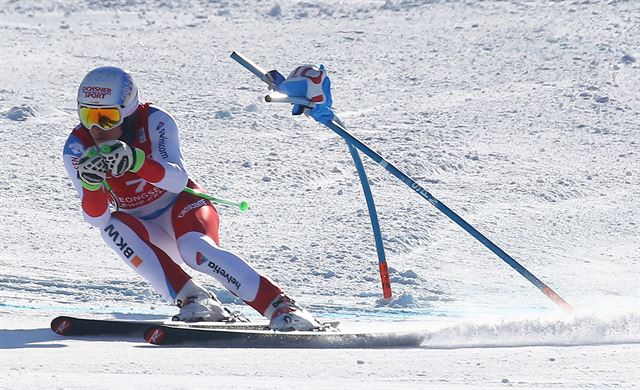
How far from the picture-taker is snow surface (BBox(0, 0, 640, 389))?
4.95 meters

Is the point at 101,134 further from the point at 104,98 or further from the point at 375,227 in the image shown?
the point at 375,227

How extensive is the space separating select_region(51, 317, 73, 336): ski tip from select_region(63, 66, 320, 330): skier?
14.6 inches

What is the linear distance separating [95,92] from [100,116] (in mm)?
101

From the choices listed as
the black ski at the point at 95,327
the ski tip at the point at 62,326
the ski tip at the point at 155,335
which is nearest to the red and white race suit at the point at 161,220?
the black ski at the point at 95,327

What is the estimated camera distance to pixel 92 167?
547 centimetres

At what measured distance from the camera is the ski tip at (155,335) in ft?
A: 17.1

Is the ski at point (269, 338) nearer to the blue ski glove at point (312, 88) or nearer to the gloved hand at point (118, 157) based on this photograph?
the gloved hand at point (118, 157)

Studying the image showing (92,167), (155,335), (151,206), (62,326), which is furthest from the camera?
(151,206)

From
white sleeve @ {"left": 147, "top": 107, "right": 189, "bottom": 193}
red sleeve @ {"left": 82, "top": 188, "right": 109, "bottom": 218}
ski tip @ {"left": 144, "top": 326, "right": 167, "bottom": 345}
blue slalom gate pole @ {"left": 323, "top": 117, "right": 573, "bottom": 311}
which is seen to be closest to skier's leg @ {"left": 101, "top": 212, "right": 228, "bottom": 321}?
red sleeve @ {"left": 82, "top": 188, "right": 109, "bottom": 218}

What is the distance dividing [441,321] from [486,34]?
25.7 ft

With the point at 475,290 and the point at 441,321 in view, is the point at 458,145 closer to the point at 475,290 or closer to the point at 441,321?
the point at 475,290


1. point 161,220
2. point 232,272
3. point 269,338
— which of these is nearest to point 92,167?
point 161,220

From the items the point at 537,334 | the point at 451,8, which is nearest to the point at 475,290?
the point at 537,334

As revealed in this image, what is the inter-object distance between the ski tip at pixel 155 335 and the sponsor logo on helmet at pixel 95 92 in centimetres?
109
